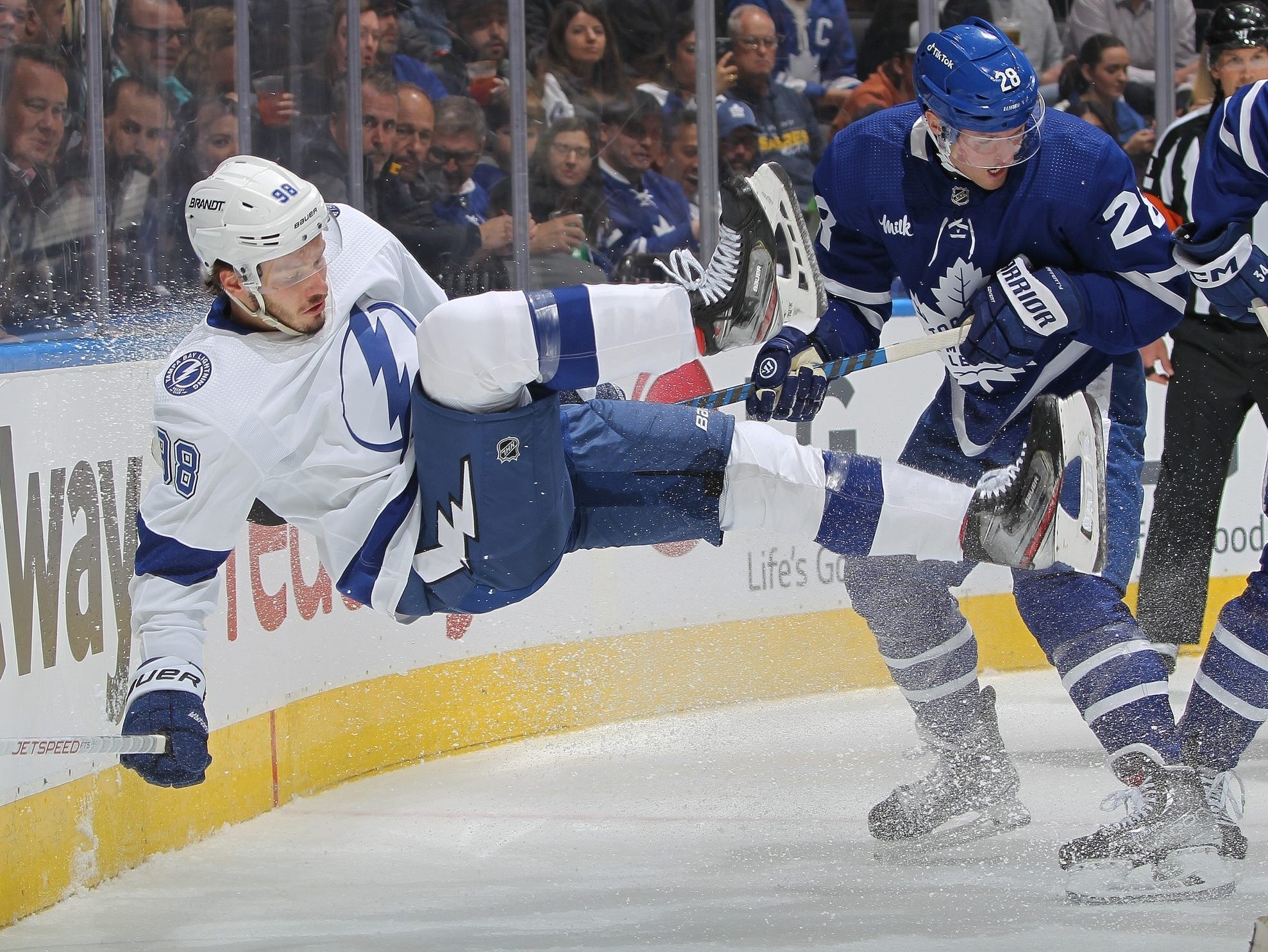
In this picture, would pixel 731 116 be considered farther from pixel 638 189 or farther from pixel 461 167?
pixel 461 167

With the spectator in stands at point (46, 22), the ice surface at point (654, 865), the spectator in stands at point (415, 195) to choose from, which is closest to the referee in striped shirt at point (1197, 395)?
the ice surface at point (654, 865)

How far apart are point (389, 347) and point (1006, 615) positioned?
2619 millimetres

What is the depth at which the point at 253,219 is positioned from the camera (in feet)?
7.60

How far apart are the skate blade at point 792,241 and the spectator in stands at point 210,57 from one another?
1.62 metres

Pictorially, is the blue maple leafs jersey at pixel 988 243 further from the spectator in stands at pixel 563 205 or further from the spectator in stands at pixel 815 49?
the spectator in stands at pixel 815 49

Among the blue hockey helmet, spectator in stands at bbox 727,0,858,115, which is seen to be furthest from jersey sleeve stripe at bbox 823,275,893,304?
spectator in stands at bbox 727,0,858,115

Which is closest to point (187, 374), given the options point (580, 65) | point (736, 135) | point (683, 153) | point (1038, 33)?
point (580, 65)

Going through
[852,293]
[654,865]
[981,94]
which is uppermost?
[981,94]

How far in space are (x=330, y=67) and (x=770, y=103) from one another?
1.28 meters

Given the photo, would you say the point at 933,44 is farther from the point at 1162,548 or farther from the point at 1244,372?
the point at 1162,548

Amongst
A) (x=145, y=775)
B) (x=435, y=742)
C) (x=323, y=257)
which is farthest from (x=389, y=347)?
(x=435, y=742)

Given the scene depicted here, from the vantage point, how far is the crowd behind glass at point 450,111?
321 centimetres

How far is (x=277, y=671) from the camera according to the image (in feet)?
11.4

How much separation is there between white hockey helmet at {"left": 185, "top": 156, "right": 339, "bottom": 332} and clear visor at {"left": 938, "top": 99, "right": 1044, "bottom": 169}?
39.4 inches
